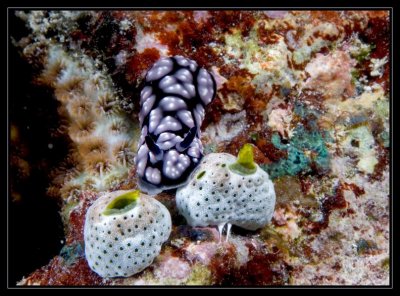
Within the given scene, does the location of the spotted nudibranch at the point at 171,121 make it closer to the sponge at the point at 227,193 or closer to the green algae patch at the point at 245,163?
the sponge at the point at 227,193

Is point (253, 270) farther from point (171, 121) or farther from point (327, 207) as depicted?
point (171, 121)

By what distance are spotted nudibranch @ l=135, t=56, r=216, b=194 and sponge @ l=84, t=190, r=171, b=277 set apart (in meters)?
0.50

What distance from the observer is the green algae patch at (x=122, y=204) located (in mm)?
2527

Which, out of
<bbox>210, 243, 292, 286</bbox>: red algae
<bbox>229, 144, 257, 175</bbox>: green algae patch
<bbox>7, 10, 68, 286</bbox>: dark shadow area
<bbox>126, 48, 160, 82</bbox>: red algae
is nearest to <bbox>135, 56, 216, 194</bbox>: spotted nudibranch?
<bbox>126, 48, 160, 82</bbox>: red algae

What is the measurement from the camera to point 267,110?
3734 millimetres

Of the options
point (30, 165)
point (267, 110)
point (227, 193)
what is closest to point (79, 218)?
point (30, 165)

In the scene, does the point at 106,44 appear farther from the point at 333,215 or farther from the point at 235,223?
the point at 333,215

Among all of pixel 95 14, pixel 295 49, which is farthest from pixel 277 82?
pixel 95 14

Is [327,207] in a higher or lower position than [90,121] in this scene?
lower

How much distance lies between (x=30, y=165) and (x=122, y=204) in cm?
224

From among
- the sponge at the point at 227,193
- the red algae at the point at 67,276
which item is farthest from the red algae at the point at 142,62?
the red algae at the point at 67,276

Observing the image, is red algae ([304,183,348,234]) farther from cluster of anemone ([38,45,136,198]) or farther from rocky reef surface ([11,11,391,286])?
cluster of anemone ([38,45,136,198])

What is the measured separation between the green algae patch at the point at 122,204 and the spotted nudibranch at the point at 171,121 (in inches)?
22.5

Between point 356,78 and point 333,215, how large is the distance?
1.75m
